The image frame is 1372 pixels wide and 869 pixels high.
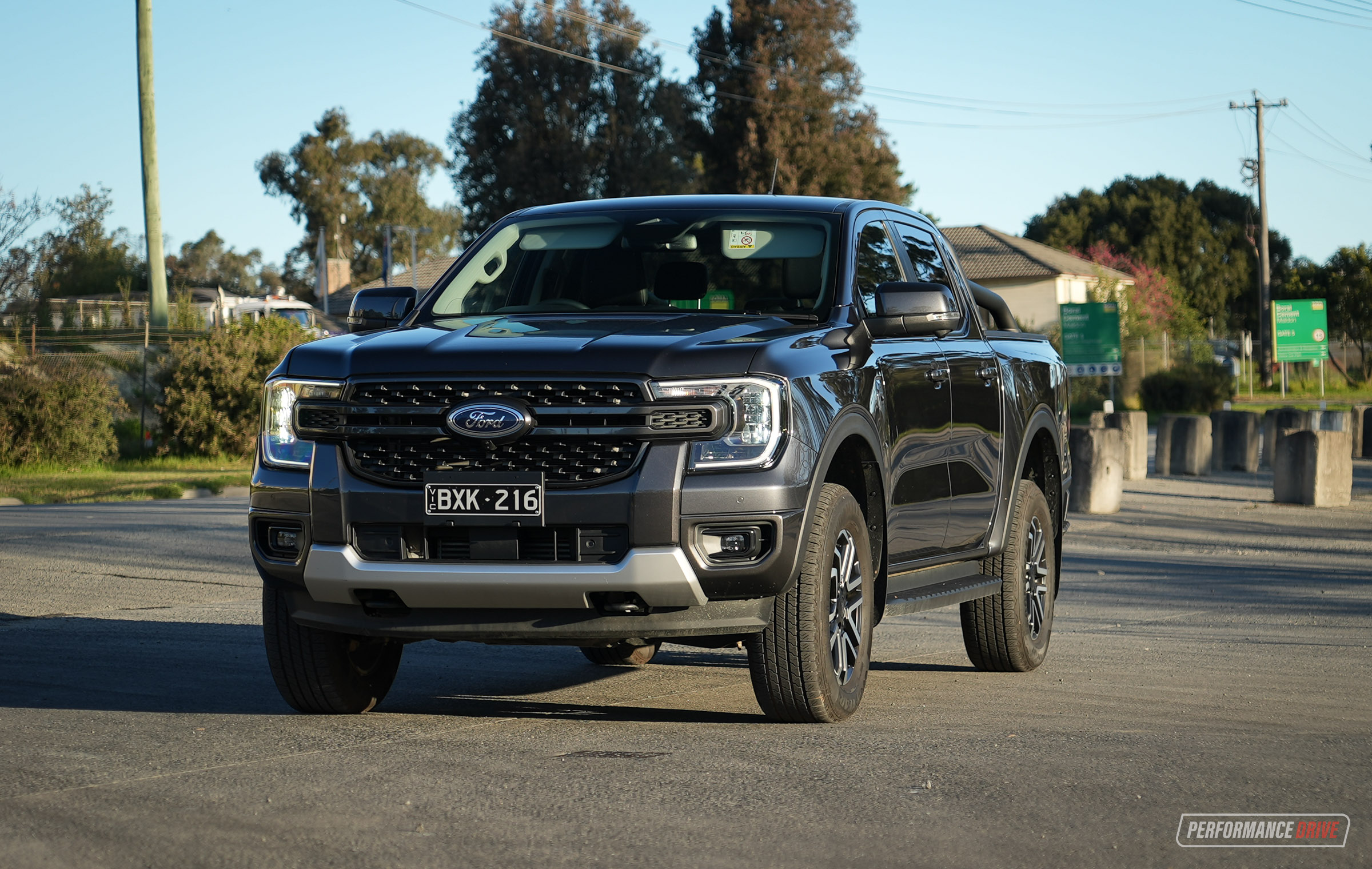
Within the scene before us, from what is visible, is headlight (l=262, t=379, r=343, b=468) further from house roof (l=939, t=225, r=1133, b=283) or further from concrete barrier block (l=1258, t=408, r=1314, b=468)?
house roof (l=939, t=225, r=1133, b=283)

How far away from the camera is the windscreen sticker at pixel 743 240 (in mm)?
6992

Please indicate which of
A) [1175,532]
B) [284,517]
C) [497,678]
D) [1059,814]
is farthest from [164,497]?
[1059,814]

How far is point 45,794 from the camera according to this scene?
15.9ft

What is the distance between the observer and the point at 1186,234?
93875 millimetres

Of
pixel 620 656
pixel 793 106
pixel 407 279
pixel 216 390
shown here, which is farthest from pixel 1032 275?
pixel 620 656

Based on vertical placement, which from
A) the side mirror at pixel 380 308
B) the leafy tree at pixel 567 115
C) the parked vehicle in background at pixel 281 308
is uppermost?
the leafy tree at pixel 567 115

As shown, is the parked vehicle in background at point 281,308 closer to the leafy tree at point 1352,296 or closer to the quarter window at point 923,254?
the leafy tree at point 1352,296

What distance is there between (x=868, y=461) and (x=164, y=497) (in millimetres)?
16292

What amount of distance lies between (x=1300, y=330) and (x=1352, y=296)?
123 ft

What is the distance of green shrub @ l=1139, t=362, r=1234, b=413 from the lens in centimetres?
5047

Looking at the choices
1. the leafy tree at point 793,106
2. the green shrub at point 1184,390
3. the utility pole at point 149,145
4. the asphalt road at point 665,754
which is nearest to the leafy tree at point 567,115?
the leafy tree at point 793,106

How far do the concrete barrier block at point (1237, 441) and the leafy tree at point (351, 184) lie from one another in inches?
2524

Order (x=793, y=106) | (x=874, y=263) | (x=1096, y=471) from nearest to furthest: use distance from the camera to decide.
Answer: (x=874, y=263) < (x=1096, y=471) < (x=793, y=106)
